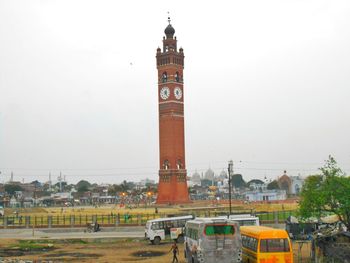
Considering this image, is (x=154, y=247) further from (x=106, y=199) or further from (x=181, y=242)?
(x=106, y=199)

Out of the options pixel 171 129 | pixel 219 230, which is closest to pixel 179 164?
pixel 171 129

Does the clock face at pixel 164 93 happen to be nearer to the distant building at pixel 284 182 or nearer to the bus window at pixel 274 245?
the bus window at pixel 274 245

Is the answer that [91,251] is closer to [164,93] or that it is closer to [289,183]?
[164,93]

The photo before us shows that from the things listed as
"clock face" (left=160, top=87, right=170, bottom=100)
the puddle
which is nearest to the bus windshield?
the puddle

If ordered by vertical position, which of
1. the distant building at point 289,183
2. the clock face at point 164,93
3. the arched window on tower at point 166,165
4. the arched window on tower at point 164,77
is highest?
the arched window on tower at point 164,77

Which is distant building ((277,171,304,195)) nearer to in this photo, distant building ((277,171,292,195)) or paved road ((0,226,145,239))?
distant building ((277,171,292,195))

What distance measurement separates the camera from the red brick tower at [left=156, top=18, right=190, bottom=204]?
290ft

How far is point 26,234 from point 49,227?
14.1 feet

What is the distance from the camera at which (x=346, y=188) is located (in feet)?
93.2

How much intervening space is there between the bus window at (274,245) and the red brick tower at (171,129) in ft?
214

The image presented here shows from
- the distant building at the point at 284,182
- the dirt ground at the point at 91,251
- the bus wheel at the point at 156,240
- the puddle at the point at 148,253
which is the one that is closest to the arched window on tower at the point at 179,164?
the dirt ground at the point at 91,251

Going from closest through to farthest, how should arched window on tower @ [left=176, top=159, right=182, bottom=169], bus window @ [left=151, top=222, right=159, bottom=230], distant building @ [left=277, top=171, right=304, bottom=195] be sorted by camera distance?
1. bus window @ [left=151, top=222, right=159, bottom=230]
2. arched window on tower @ [left=176, top=159, right=182, bottom=169]
3. distant building @ [left=277, top=171, right=304, bottom=195]

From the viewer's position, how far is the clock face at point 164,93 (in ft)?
301

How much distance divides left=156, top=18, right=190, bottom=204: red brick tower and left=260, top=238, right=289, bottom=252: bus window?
6528 centimetres
